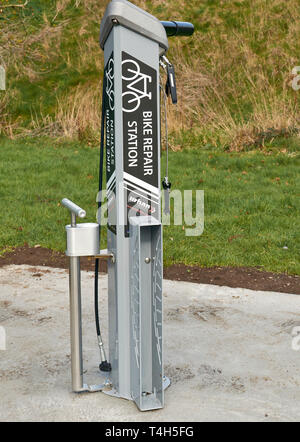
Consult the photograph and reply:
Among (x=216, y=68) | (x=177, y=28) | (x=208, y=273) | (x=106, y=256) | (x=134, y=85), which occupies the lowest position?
(x=208, y=273)

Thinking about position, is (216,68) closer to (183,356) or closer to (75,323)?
(183,356)

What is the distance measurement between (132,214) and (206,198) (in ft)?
15.4

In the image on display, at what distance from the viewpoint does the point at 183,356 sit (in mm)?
3525

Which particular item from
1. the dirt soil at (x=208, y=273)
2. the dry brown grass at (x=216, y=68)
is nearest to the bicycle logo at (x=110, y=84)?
the dirt soil at (x=208, y=273)

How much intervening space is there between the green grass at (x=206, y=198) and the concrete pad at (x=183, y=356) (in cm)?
106

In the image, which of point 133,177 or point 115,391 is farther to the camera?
point 115,391

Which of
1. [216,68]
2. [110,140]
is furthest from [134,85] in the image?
[216,68]

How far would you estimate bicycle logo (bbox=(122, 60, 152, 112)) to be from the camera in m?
2.76

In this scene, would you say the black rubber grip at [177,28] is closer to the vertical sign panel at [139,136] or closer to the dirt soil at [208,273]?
the vertical sign panel at [139,136]

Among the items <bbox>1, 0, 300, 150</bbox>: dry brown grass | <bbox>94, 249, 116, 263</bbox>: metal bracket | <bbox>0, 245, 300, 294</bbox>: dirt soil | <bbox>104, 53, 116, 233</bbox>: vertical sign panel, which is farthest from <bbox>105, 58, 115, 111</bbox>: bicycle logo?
<bbox>1, 0, 300, 150</bbox>: dry brown grass

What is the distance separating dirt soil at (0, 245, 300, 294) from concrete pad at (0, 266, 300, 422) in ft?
0.89
